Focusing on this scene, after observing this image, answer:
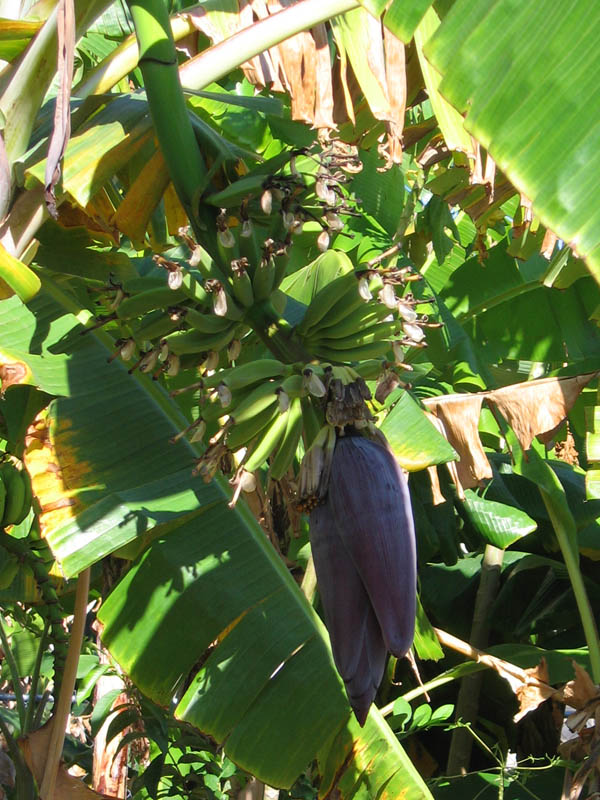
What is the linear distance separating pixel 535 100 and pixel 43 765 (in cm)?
152

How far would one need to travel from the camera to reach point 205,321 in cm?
105

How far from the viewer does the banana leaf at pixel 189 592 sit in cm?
127

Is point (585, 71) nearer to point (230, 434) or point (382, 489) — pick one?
point (382, 489)

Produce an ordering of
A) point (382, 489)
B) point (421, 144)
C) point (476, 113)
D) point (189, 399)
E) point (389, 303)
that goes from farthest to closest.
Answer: point (421, 144)
point (189, 399)
point (389, 303)
point (382, 489)
point (476, 113)

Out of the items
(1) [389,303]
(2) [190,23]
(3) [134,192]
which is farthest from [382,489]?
(2) [190,23]

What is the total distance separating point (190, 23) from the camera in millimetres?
1360

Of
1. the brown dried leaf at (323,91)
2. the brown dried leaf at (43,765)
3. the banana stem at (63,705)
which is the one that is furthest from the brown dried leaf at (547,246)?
the brown dried leaf at (43,765)

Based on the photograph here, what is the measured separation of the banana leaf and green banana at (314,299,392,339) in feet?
1.28

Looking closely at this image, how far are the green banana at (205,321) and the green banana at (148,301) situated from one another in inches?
2.1

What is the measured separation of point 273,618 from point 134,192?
74 centimetres

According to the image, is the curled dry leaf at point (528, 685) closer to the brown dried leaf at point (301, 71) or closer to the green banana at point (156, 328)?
the green banana at point (156, 328)

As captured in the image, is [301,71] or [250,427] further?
[301,71]

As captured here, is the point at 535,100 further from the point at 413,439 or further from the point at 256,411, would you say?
the point at 413,439

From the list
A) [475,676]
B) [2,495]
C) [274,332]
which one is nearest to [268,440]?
[274,332]
